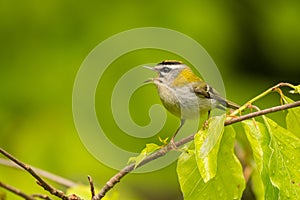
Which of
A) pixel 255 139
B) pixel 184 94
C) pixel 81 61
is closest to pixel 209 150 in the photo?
pixel 255 139

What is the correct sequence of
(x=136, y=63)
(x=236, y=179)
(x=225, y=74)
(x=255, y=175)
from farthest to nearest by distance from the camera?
1. (x=225, y=74)
2. (x=136, y=63)
3. (x=255, y=175)
4. (x=236, y=179)

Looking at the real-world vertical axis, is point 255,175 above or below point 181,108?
below

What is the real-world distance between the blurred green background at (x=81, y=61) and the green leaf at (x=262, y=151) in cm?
127

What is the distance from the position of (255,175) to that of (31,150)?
3.53 ft

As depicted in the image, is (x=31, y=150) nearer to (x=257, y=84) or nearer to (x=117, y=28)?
(x=117, y=28)

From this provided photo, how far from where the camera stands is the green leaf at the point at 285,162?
2.21 feet

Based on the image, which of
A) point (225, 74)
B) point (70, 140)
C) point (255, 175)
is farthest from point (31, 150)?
point (255, 175)

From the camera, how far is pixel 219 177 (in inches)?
28.6

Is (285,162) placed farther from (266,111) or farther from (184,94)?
(184,94)

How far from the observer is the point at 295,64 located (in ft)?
8.59

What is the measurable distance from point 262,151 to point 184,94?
28 centimetres

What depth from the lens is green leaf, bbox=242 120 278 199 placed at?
664 mm

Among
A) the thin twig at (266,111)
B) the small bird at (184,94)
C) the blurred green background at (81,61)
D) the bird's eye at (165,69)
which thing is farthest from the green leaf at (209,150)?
the blurred green background at (81,61)

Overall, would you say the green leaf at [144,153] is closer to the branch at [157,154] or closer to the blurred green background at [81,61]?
the branch at [157,154]
